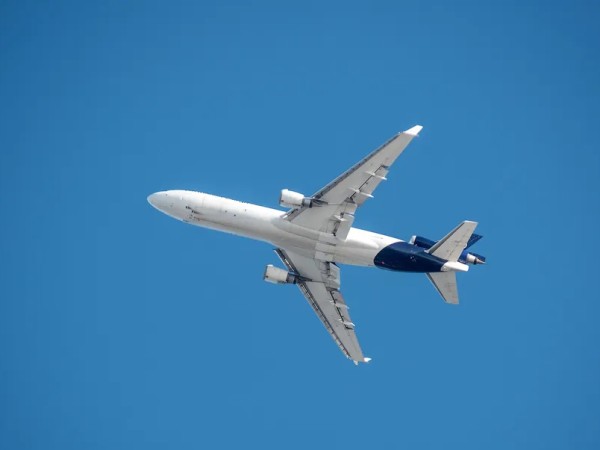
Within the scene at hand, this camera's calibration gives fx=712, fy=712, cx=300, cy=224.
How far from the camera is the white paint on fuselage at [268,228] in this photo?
64.9 metres

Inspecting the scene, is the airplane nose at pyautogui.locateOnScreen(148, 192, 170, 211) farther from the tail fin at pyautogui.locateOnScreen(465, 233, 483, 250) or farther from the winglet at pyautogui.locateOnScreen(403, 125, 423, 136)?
the tail fin at pyautogui.locateOnScreen(465, 233, 483, 250)

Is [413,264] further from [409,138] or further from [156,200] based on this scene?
[156,200]

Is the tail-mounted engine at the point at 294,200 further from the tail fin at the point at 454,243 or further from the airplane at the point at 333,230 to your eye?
the tail fin at the point at 454,243

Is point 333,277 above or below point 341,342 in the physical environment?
above

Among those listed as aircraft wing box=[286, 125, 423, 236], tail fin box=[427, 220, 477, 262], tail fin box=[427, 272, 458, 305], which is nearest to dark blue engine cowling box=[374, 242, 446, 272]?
tail fin box=[427, 220, 477, 262]

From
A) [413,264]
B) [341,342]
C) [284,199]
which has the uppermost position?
[284,199]

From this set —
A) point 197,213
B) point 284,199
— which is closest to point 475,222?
point 284,199

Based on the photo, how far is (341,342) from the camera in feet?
237

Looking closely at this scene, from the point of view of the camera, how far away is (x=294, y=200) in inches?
2493

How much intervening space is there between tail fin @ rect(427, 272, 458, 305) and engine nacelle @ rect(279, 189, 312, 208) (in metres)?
13.0

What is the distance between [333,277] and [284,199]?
10672 millimetres

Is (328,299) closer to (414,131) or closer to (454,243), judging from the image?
(454,243)

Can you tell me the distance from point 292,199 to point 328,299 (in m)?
13.1

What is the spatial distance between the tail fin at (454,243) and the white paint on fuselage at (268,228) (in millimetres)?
4030
